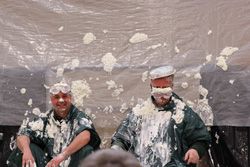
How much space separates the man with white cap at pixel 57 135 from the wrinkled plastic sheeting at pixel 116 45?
0.47 metres

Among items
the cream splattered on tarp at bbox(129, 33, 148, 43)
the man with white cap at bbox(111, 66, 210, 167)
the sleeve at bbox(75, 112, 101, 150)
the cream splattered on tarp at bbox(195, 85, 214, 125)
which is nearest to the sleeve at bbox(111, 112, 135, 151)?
the man with white cap at bbox(111, 66, 210, 167)

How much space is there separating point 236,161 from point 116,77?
108 centimetres

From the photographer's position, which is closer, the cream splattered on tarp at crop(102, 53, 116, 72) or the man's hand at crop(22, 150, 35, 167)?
the man's hand at crop(22, 150, 35, 167)

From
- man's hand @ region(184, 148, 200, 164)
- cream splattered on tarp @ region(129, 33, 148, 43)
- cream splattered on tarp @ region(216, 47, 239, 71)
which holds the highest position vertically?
cream splattered on tarp @ region(129, 33, 148, 43)

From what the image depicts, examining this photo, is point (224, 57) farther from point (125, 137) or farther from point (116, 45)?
point (125, 137)

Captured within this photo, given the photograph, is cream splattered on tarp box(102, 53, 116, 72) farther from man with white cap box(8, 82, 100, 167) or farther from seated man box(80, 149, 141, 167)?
seated man box(80, 149, 141, 167)

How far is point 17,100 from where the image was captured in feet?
13.7

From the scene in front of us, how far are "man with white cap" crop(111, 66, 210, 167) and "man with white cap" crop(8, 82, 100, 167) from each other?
0.68ft

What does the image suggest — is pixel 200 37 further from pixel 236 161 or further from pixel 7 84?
pixel 7 84

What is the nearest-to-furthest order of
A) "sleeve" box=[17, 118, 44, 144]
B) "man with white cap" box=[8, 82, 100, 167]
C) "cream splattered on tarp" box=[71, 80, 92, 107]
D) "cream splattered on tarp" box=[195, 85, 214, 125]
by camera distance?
"man with white cap" box=[8, 82, 100, 167] → "sleeve" box=[17, 118, 44, 144] → "cream splattered on tarp" box=[195, 85, 214, 125] → "cream splattered on tarp" box=[71, 80, 92, 107]

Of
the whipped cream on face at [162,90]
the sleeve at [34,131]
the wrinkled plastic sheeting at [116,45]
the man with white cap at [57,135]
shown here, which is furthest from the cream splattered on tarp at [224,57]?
the sleeve at [34,131]

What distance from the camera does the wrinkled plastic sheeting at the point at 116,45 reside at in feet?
13.1

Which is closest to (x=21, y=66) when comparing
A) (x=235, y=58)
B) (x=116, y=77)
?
(x=116, y=77)

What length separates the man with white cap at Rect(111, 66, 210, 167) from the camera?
3.42 meters
